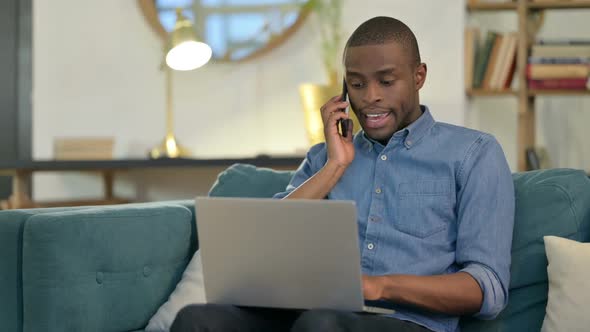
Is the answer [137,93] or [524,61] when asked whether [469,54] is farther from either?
[137,93]

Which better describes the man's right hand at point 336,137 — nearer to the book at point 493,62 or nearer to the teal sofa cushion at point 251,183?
the teal sofa cushion at point 251,183

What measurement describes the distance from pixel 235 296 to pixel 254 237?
152 mm

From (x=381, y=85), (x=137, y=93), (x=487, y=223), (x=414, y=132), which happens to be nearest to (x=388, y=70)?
(x=381, y=85)

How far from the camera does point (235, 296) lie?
5.49 ft

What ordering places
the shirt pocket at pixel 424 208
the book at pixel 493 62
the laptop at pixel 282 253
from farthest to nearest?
the book at pixel 493 62 → the shirt pocket at pixel 424 208 → the laptop at pixel 282 253

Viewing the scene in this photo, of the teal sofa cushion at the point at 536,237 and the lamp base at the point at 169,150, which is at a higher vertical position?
the lamp base at the point at 169,150

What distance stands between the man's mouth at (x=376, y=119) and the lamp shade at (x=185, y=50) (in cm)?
229

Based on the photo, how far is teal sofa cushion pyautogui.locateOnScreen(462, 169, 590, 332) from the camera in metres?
1.85

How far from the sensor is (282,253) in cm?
156

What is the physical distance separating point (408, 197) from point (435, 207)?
6 centimetres

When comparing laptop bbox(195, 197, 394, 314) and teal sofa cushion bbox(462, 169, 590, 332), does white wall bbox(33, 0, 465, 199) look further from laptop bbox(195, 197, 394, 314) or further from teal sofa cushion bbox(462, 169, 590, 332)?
laptop bbox(195, 197, 394, 314)

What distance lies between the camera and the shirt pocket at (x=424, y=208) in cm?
181

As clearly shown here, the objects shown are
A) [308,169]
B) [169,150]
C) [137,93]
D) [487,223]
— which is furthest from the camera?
[137,93]

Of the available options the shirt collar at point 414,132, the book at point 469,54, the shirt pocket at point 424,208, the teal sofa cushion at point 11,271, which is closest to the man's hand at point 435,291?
the shirt pocket at point 424,208
